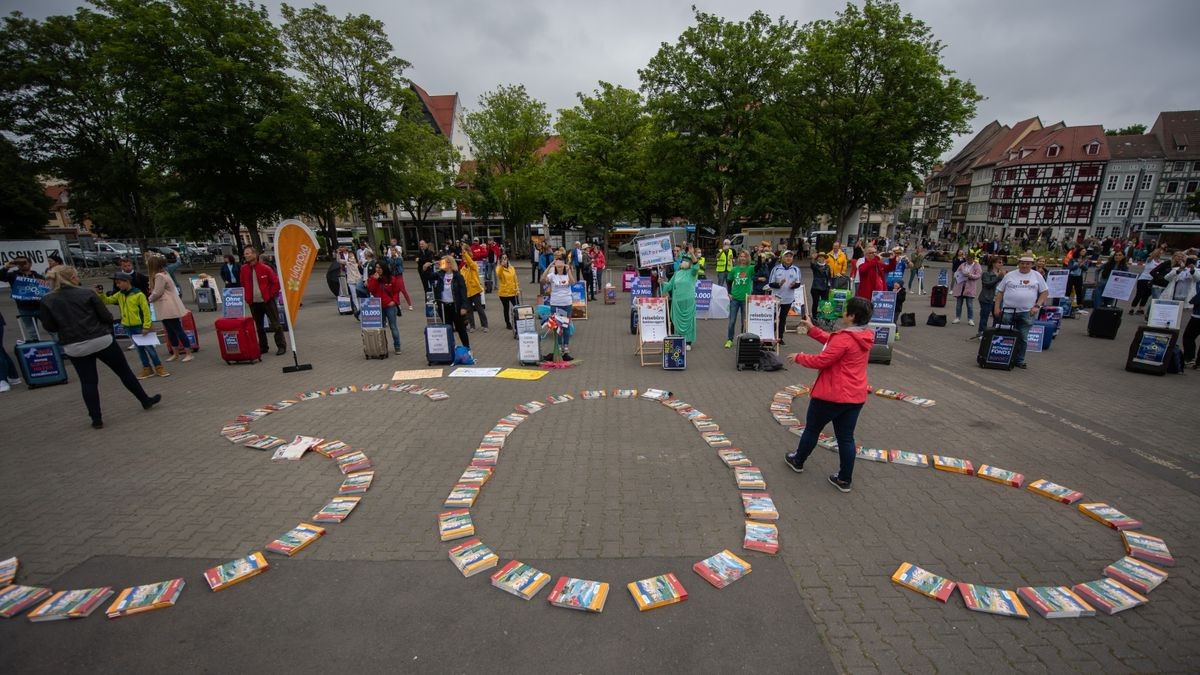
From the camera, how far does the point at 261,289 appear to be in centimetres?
989

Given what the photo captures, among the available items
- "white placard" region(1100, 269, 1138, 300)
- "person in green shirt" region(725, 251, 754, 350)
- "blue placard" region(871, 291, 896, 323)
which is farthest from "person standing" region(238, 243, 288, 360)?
"white placard" region(1100, 269, 1138, 300)

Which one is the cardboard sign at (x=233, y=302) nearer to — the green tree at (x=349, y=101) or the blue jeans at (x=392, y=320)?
the blue jeans at (x=392, y=320)

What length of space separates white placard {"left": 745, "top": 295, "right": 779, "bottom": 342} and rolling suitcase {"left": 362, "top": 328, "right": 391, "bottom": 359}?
304 inches

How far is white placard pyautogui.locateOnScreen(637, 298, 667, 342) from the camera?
980 cm

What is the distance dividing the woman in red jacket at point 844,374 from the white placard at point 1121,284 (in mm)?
Result: 14915

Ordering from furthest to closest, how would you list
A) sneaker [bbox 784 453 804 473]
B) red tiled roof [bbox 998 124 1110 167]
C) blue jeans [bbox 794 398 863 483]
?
red tiled roof [bbox 998 124 1110 167] → sneaker [bbox 784 453 804 473] → blue jeans [bbox 794 398 863 483]

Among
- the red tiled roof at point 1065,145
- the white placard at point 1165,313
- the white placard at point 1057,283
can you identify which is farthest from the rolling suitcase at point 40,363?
the red tiled roof at point 1065,145

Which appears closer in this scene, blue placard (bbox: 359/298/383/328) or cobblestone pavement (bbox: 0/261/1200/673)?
cobblestone pavement (bbox: 0/261/1200/673)

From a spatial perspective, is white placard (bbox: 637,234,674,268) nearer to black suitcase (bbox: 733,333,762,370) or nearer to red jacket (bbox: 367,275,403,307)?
black suitcase (bbox: 733,333,762,370)

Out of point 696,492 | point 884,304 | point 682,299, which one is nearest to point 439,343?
point 682,299

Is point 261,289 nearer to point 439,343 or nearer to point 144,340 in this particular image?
point 144,340

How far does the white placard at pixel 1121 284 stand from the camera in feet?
44.0

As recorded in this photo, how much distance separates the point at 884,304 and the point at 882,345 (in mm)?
2288

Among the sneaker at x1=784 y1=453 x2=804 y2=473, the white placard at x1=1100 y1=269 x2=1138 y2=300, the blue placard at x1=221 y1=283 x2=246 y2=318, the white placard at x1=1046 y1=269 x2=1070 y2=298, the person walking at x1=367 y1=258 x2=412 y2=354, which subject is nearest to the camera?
the sneaker at x1=784 y1=453 x2=804 y2=473
